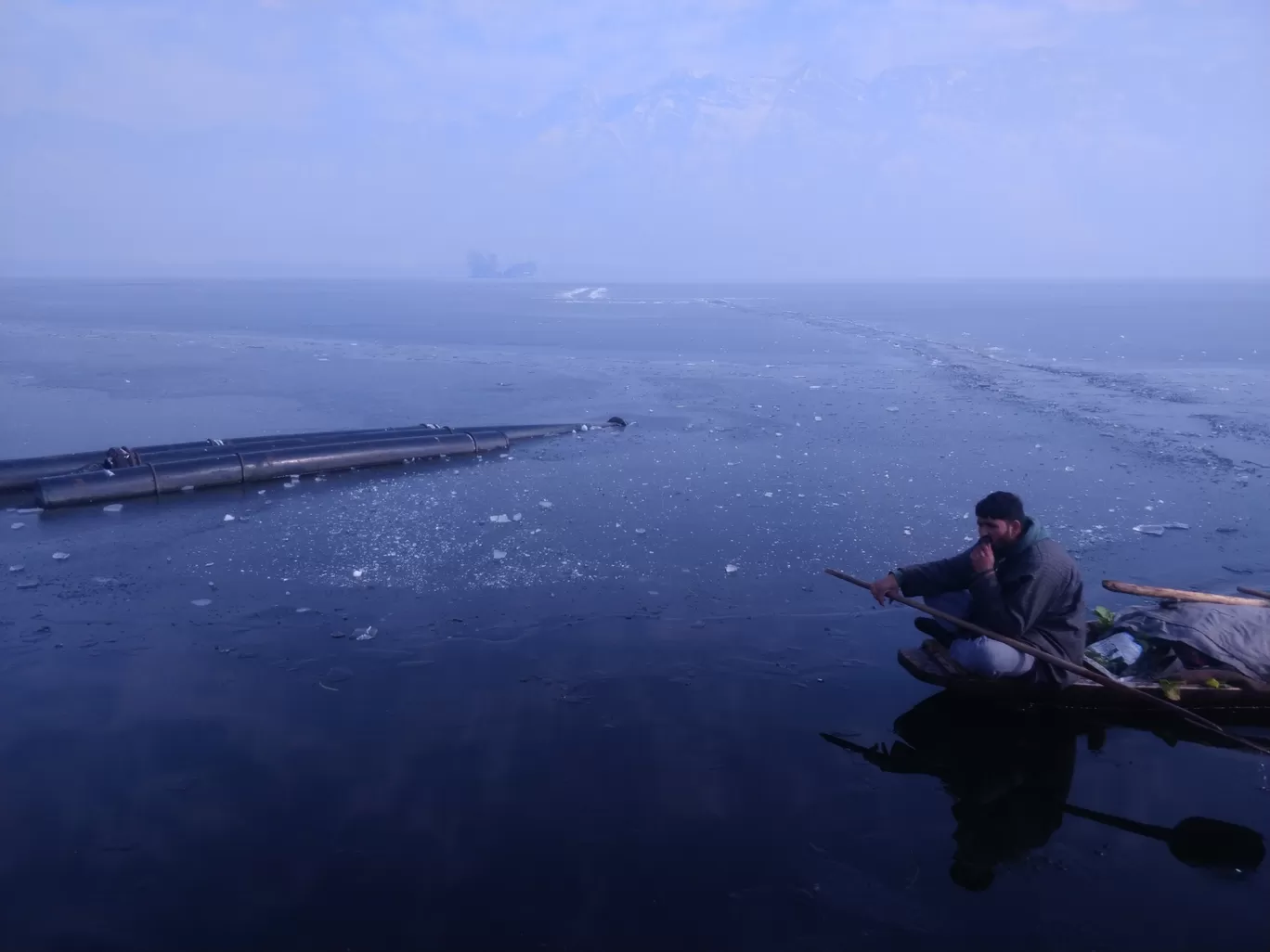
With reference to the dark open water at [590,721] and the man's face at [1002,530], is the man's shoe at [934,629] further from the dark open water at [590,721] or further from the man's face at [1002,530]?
the man's face at [1002,530]

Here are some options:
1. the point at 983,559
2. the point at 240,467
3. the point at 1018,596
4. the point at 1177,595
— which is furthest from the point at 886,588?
the point at 240,467

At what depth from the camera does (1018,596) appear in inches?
237

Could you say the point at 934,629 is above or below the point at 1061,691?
above

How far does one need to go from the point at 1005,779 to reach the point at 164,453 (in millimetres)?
10905

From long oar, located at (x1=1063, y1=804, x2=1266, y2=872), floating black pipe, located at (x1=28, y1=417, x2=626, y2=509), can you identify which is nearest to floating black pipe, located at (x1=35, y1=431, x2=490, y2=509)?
floating black pipe, located at (x1=28, y1=417, x2=626, y2=509)

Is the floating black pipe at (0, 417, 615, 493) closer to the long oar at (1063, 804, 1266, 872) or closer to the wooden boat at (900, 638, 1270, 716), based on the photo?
the wooden boat at (900, 638, 1270, 716)

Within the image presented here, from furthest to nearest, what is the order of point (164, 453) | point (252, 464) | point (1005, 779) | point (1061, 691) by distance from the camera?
point (164, 453)
point (252, 464)
point (1061, 691)
point (1005, 779)

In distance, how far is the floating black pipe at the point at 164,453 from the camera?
38.4 feet

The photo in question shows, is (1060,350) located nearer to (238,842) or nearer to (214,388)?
(214,388)

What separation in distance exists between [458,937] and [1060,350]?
2830 cm

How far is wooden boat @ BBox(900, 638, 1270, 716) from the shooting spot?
239 inches

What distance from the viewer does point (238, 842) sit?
196 inches

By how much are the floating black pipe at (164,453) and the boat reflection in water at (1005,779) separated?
30.9 feet

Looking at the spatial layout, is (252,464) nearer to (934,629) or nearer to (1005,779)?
(934,629)
